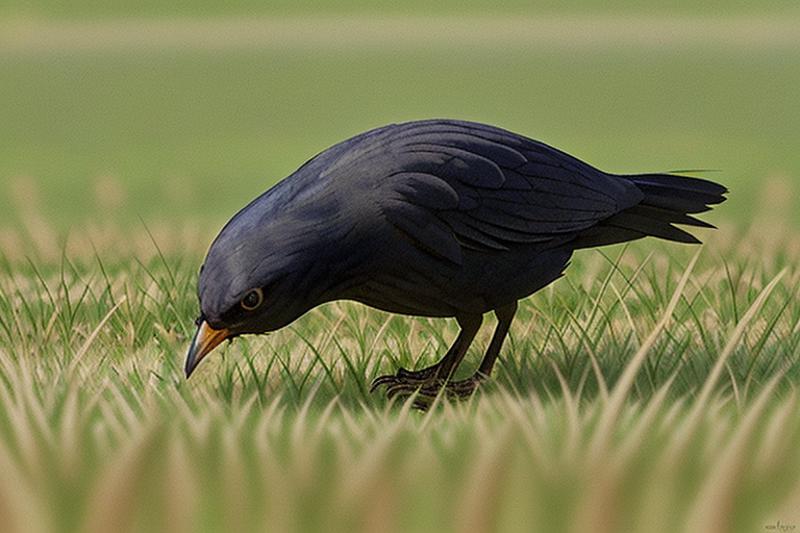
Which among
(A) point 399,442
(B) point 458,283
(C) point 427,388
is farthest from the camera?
(C) point 427,388

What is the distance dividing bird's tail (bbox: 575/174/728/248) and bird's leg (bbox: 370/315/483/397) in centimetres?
27

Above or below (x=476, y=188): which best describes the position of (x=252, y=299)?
below

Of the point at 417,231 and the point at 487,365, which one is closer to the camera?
the point at 417,231

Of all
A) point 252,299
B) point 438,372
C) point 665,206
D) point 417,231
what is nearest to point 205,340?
point 252,299

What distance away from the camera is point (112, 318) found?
2.52 meters

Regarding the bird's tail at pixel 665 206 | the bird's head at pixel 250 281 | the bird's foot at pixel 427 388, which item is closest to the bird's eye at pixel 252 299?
the bird's head at pixel 250 281

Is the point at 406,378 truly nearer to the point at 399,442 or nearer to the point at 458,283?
the point at 458,283

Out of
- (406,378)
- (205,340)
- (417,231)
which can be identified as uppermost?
(417,231)

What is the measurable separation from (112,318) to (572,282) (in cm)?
99

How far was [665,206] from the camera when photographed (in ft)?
7.01

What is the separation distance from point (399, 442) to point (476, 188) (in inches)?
19.1

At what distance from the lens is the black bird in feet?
6.00

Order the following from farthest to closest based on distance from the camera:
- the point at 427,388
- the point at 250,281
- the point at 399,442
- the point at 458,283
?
1. the point at 427,388
2. the point at 458,283
3. the point at 250,281
4. the point at 399,442

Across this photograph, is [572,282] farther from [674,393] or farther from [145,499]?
[145,499]
